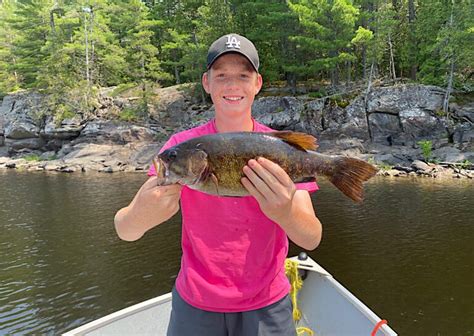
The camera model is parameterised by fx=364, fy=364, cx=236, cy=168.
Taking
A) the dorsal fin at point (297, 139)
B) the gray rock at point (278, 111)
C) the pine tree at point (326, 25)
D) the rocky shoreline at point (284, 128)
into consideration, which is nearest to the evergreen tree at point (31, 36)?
the rocky shoreline at point (284, 128)

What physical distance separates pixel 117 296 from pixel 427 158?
28.9m

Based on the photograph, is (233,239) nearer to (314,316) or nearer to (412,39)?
(314,316)

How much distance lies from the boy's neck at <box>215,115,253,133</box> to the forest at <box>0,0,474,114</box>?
34.5m

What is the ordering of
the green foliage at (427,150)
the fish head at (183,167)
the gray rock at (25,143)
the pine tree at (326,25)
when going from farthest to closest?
the gray rock at (25,143) < the pine tree at (326,25) < the green foliage at (427,150) < the fish head at (183,167)

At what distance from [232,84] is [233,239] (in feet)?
4.07

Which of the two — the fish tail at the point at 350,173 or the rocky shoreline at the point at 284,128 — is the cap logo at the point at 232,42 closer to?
the fish tail at the point at 350,173

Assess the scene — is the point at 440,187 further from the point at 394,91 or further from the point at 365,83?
the point at 365,83

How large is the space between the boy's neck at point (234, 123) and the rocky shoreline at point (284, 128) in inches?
1147

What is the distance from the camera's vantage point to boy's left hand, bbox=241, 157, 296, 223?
248 cm

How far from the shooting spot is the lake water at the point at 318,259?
10.3 meters

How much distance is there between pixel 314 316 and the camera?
266 inches

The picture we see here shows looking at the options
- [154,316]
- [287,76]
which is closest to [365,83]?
[287,76]

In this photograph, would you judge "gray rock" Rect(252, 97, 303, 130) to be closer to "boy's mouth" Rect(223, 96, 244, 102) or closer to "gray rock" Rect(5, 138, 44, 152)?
"gray rock" Rect(5, 138, 44, 152)

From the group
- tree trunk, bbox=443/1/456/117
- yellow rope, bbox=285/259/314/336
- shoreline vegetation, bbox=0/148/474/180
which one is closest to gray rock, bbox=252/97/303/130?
shoreline vegetation, bbox=0/148/474/180
